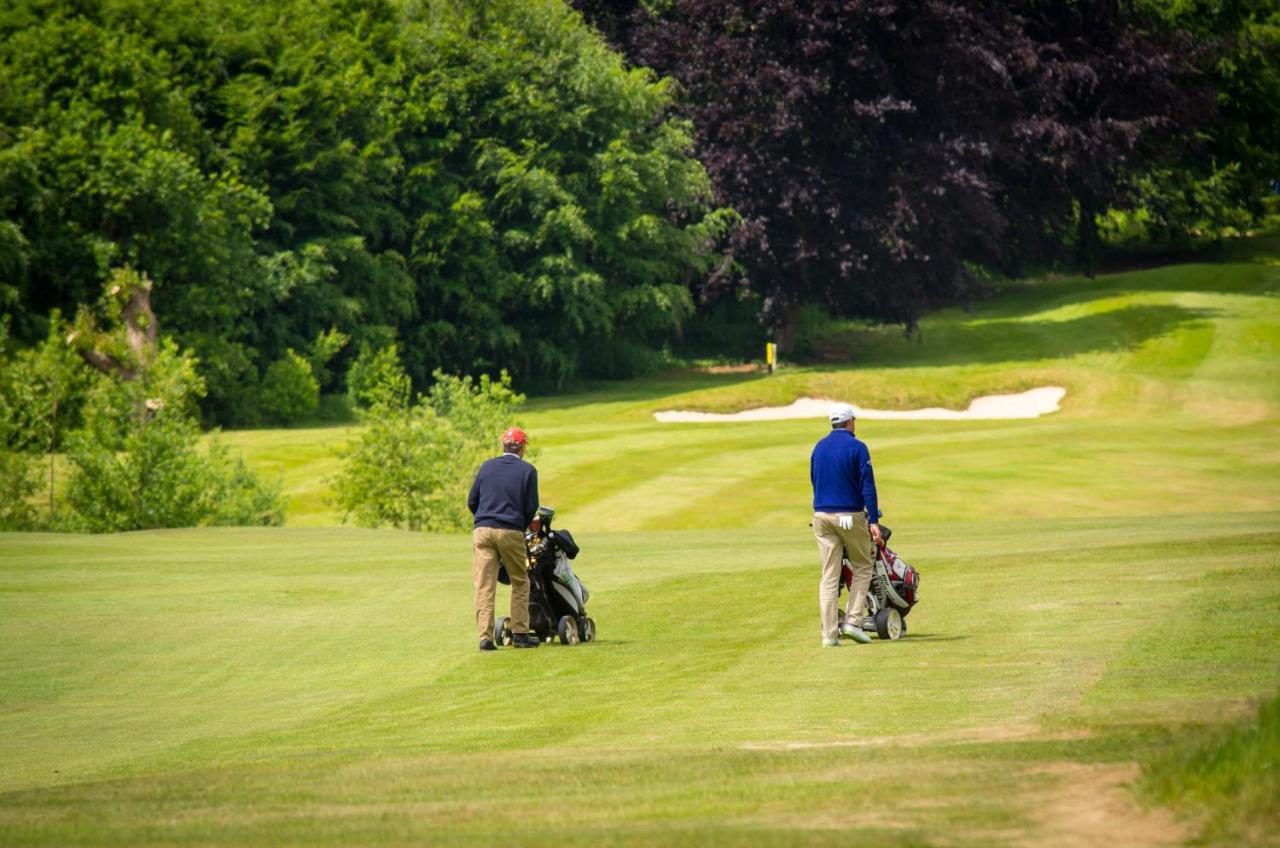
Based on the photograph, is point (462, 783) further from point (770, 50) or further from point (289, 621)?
point (770, 50)

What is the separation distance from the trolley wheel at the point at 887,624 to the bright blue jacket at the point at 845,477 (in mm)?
890

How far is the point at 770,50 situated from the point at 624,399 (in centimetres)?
1405

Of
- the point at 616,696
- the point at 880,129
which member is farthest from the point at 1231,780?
the point at 880,129

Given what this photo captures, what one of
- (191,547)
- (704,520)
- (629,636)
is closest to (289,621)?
(629,636)

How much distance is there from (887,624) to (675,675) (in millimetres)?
2597

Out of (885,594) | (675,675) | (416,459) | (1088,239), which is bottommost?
(675,675)

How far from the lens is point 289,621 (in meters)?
20.8

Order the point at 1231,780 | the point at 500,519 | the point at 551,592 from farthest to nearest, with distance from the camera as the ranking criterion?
the point at 551,592 < the point at 500,519 < the point at 1231,780

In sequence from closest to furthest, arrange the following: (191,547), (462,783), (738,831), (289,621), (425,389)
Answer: (738,831), (462,783), (289,621), (191,547), (425,389)

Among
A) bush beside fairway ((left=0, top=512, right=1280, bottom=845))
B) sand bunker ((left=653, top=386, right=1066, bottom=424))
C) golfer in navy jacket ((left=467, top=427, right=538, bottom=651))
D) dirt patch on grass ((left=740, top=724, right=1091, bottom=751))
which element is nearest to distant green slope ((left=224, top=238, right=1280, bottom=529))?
sand bunker ((left=653, top=386, right=1066, bottom=424))

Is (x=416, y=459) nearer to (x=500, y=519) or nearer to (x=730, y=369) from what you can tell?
(x=500, y=519)

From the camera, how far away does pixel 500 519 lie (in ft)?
58.5

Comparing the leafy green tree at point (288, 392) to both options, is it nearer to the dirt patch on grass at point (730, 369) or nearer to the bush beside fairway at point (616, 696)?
the dirt patch on grass at point (730, 369)

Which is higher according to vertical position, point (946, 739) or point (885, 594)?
point (946, 739)
